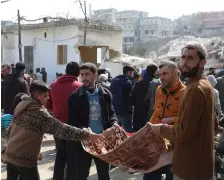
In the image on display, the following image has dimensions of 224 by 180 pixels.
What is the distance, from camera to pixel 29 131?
362 cm

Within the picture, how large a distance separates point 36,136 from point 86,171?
2.95 ft

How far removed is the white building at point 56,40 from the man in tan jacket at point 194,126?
70.6 feet

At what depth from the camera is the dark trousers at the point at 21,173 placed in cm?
370

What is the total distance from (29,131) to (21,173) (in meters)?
0.46

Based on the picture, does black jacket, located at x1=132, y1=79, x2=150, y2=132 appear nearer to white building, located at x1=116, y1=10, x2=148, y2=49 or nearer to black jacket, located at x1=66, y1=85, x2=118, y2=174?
black jacket, located at x1=66, y1=85, x2=118, y2=174

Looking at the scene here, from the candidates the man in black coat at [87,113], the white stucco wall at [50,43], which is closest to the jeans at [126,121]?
the man in black coat at [87,113]

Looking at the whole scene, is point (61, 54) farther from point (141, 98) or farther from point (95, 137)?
point (95, 137)

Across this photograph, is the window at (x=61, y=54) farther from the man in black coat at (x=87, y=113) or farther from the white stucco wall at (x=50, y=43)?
the man in black coat at (x=87, y=113)

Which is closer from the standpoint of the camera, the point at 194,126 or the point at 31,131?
the point at 194,126

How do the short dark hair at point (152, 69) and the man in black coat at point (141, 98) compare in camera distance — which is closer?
the short dark hair at point (152, 69)

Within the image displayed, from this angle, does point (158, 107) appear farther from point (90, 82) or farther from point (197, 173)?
point (197, 173)

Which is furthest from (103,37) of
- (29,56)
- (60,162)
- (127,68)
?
(60,162)

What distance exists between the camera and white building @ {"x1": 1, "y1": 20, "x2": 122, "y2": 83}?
81.6 feet

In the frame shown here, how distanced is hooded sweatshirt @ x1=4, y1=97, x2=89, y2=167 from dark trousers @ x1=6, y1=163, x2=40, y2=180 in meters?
0.05
